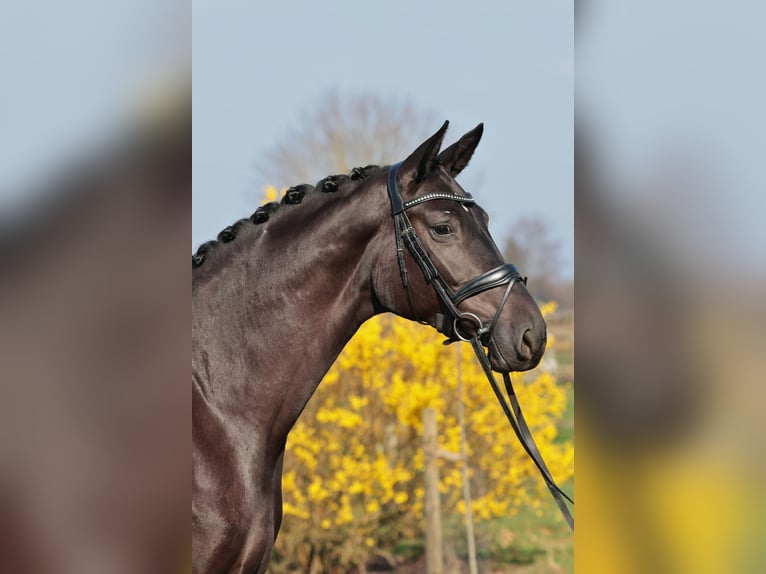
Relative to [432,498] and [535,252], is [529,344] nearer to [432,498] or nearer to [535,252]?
[432,498]

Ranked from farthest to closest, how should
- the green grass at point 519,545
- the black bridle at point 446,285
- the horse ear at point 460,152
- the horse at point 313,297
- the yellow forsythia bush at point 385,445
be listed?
the green grass at point 519,545 < the yellow forsythia bush at point 385,445 < the horse ear at point 460,152 < the black bridle at point 446,285 < the horse at point 313,297

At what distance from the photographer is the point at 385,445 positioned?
8.05 meters

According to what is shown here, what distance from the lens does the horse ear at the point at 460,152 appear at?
10.7ft

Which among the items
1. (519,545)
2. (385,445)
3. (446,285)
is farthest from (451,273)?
(519,545)

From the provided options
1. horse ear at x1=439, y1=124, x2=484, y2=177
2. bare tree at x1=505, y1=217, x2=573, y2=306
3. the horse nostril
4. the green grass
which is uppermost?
bare tree at x1=505, y1=217, x2=573, y2=306

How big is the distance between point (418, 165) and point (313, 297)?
656mm

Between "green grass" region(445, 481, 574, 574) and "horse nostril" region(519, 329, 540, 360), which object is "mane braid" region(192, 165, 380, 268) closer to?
"horse nostril" region(519, 329, 540, 360)

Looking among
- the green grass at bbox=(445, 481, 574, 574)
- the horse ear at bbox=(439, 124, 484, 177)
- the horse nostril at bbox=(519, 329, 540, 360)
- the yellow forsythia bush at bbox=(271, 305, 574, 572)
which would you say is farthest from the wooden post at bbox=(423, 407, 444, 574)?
the horse nostril at bbox=(519, 329, 540, 360)

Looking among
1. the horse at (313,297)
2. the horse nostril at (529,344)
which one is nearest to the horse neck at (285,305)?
the horse at (313,297)

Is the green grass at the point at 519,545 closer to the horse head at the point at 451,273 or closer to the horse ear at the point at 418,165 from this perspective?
the horse head at the point at 451,273

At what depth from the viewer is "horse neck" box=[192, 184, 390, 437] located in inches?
115
